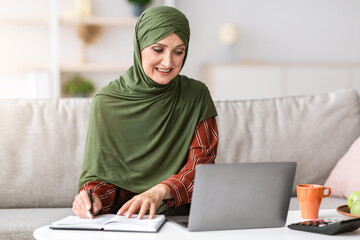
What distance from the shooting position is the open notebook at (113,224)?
4.75 ft

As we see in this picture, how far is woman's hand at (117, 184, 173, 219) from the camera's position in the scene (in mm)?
1591

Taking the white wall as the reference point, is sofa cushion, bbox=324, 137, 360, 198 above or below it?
below

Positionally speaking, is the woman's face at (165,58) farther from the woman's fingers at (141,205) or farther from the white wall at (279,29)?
the white wall at (279,29)

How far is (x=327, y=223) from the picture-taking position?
57.5 inches

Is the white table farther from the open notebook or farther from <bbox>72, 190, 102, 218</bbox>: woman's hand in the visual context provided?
<bbox>72, 190, 102, 218</bbox>: woman's hand

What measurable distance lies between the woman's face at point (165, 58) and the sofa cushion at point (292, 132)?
76cm

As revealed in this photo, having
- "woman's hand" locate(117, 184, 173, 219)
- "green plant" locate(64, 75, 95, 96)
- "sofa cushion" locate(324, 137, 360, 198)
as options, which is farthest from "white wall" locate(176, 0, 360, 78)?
"woman's hand" locate(117, 184, 173, 219)

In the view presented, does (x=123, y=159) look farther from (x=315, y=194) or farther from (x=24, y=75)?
(x=24, y=75)

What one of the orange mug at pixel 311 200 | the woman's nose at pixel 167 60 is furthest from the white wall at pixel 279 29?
the orange mug at pixel 311 200

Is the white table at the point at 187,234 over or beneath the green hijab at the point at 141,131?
beneath

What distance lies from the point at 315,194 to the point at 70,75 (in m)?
4.81

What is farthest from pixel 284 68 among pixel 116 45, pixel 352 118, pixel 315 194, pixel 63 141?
pixel 315 194

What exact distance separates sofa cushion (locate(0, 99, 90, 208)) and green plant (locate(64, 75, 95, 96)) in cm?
327

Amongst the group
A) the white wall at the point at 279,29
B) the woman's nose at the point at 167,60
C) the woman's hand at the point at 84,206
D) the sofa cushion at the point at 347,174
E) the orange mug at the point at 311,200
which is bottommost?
the sofa cushion at the point at 347,174
